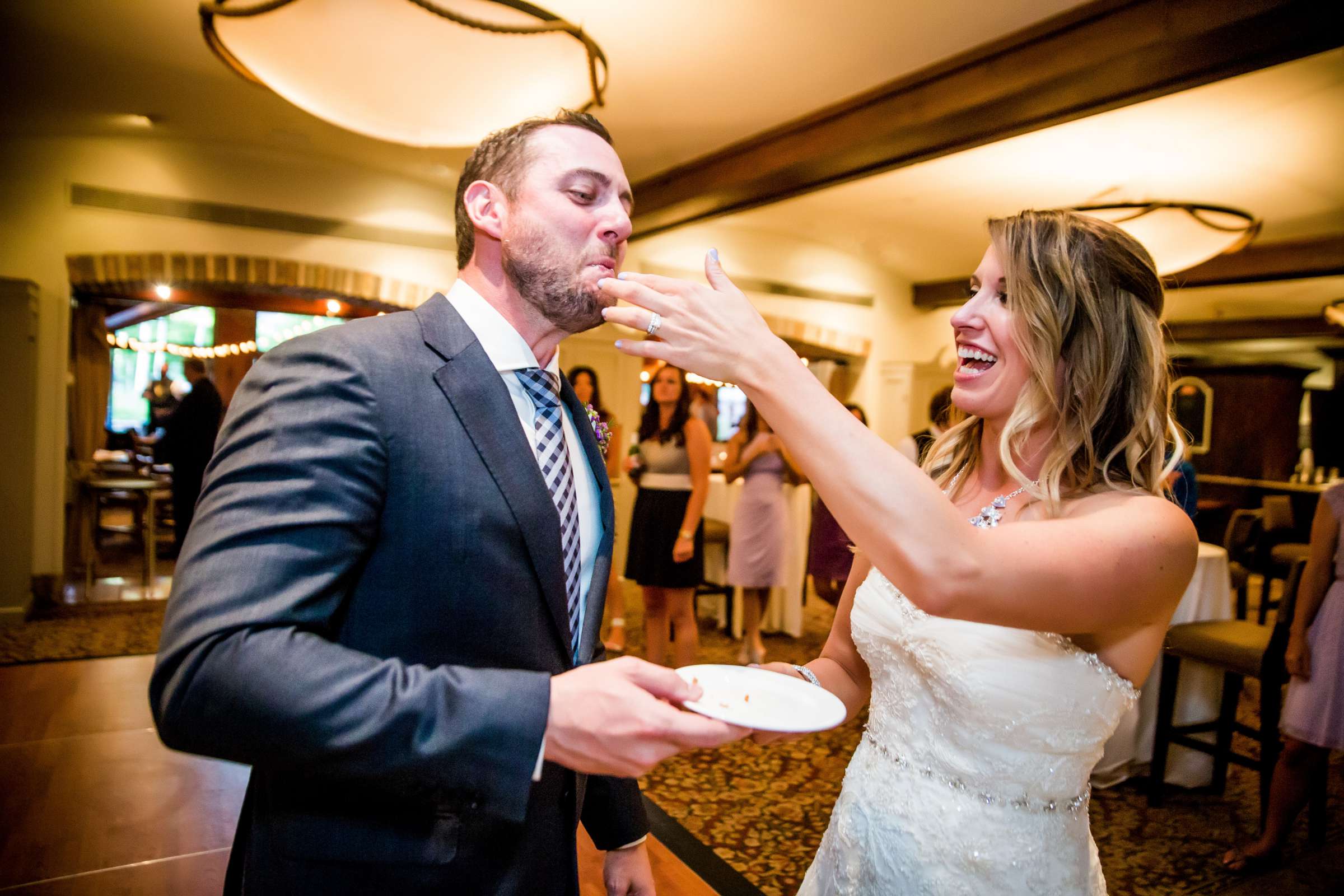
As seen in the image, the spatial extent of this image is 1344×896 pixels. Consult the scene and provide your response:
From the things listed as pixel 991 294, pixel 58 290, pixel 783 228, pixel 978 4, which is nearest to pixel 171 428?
pixel 58 290

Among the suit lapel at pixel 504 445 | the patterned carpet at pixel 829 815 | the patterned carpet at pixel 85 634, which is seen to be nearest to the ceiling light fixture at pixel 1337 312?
the patterned carpet at pixel 829 815

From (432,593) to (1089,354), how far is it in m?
1.10

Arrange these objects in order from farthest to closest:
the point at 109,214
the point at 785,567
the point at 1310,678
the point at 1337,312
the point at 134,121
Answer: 1. the point at 1337,312
2. the point at 109,214
3. the point at 134,121
4. the point at 785,567
5. the point at 1310,678

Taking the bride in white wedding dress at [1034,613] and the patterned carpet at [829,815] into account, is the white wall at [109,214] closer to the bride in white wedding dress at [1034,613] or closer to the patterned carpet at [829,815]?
the patterned carpet at [829,815]

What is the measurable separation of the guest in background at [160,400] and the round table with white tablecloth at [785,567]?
6.61 metres

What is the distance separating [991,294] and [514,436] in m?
0.90

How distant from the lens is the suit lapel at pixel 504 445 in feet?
3.18

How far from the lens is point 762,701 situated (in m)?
1.05

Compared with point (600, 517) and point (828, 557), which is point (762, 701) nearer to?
point (600, 517)

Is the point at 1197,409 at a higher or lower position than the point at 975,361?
higher

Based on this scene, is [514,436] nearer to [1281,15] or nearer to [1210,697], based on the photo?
[1281,15]

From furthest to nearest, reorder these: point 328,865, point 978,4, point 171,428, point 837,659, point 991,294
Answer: point 171,428
point 978,4
point 837,659
point 991,294
point 328,865

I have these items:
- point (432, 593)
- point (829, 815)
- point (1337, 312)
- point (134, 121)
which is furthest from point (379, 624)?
point (1337, 312)

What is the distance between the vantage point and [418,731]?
2.48 ft
